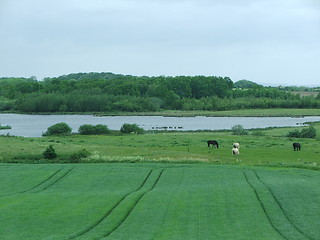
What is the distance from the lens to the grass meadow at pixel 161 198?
2199 centimetres

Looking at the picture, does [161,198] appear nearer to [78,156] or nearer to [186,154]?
[78,156]

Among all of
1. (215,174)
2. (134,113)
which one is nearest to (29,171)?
(215,174)

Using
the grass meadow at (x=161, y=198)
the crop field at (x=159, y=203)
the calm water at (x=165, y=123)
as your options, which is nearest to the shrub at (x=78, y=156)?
the grass meadow at (x=161, y=198)

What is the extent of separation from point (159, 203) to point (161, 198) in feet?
4.63

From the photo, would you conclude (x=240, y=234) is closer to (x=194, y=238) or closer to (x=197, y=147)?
(x=194, y=238)

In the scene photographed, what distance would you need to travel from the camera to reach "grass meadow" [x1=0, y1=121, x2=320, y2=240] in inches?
866

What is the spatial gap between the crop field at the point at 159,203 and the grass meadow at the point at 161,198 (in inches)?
1.9

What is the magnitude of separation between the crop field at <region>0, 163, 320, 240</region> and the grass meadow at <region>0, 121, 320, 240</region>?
1.9 inches

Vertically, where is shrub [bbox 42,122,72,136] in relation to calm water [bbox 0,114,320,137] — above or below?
above

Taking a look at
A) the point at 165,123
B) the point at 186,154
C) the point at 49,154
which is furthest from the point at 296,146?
the point at 165,123

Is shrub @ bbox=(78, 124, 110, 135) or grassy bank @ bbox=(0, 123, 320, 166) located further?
shrub @ bbox=(78, 124, 110, 135)

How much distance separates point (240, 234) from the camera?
20.9 meters

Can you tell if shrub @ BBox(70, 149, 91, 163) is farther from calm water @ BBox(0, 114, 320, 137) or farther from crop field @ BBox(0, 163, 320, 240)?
calm water @ BBox(0, 114, 320, 137)

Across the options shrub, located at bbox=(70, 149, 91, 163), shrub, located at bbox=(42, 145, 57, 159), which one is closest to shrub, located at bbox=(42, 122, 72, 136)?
shrub, located at bbox=(42, 145, 57, 159)
